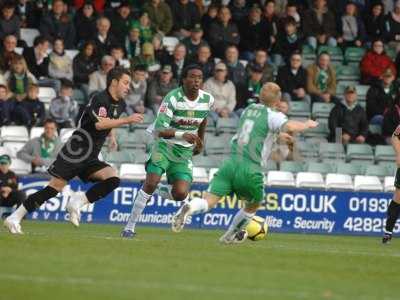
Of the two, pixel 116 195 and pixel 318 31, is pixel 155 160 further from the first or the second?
pixel 318 31

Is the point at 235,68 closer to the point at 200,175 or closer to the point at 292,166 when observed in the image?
the point at 292,166

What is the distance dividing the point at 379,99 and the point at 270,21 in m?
3.27

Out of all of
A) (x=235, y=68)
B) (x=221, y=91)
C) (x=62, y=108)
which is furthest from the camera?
(x=235, y=68)

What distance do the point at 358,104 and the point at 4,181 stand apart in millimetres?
8384

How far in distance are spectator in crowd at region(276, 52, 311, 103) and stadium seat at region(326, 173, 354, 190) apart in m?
2.83

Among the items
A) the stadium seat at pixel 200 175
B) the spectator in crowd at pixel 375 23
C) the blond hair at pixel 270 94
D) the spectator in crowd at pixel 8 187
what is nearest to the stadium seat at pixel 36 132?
the spectator in crowd at pixel 8 187

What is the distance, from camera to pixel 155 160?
17.2 meters

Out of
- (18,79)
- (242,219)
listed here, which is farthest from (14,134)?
(242,219)

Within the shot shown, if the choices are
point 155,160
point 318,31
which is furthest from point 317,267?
point 318,31

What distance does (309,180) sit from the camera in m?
25.5

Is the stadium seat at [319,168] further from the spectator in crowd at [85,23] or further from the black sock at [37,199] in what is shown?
the black sock at [37,199]

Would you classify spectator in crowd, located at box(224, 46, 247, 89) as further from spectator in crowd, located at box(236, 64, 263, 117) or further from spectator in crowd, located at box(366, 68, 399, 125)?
spectator in crowd, located at box(366, 68, 399, 125)

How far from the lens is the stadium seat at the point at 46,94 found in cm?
2662

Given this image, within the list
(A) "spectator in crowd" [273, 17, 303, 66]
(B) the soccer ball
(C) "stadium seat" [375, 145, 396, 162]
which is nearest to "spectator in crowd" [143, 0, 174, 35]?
(A) "spectator in crowd" [273, 17, 303, 66]
